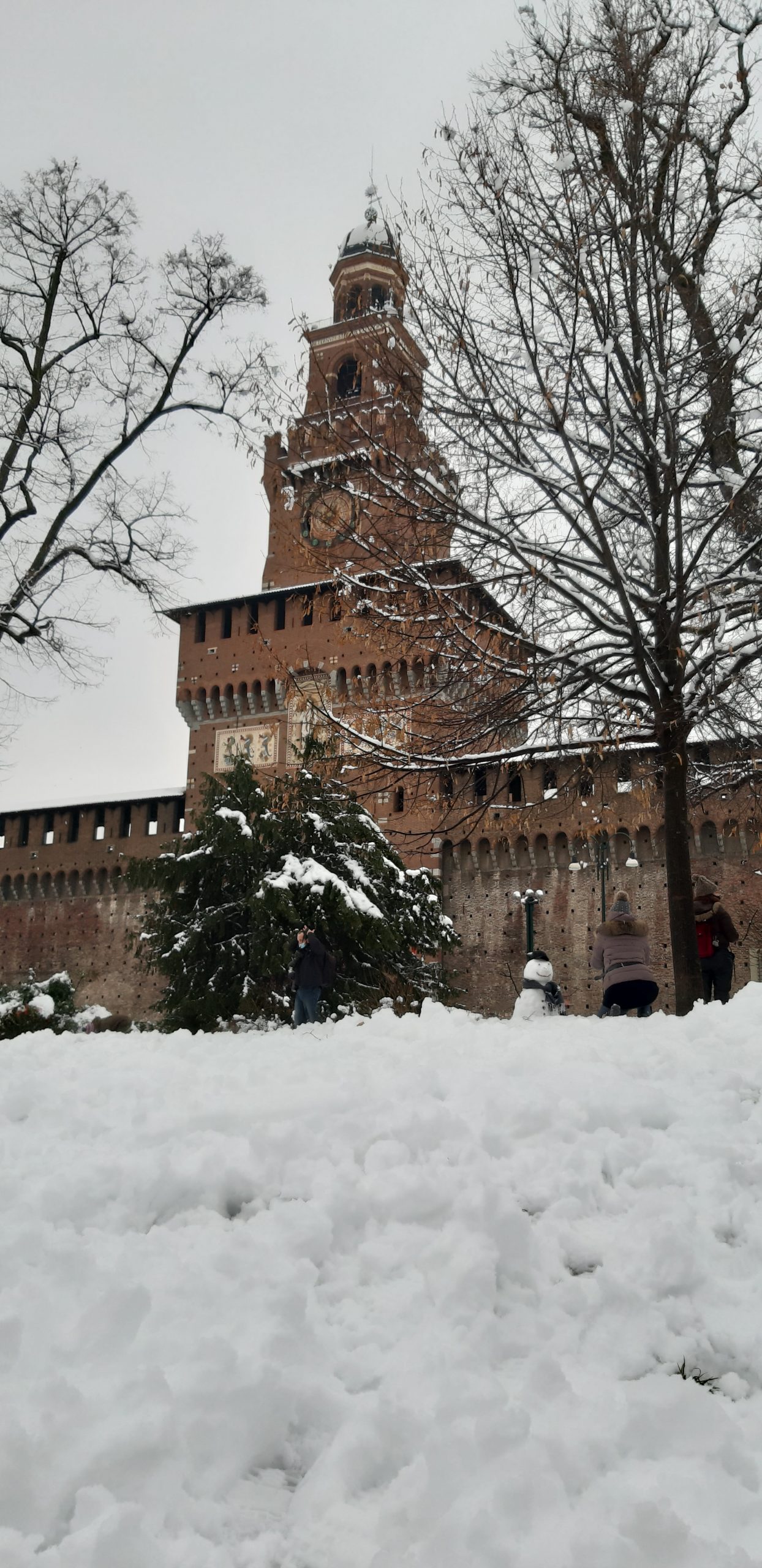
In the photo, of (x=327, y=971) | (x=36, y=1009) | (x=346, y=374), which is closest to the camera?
(x=327, y=971)

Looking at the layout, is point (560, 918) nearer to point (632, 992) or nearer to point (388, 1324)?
point (632, 992)

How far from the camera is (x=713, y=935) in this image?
984cm

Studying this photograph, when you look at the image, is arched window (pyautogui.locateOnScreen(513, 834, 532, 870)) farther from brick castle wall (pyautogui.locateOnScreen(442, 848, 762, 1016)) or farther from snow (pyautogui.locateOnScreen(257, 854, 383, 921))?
snow (pyautogui.locateOnScreen(257, 854, 383, 921))

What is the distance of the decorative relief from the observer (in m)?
29.5

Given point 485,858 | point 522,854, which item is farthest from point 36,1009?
point 522,854

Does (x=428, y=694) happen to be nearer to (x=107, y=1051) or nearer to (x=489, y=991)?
(x=107, y=1051)

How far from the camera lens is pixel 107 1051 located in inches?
267

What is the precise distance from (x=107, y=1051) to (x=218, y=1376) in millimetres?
4465

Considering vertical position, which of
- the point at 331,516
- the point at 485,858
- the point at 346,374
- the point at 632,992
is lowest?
the point at 632,992

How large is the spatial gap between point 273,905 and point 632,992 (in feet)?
25.8

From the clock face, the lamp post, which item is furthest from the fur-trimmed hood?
the lamp post

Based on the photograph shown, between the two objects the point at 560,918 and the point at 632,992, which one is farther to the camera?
the point at 560,918

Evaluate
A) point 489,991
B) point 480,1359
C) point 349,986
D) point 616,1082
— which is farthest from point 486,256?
point 489,991

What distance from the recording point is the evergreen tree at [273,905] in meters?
16.5
